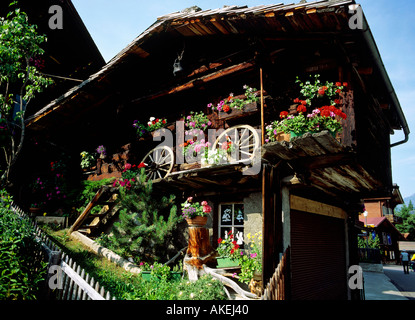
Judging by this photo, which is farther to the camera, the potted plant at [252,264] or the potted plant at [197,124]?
the potted plant at [197,124]

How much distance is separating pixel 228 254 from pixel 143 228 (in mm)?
2027

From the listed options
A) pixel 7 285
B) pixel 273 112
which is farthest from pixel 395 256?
pixel 7 285

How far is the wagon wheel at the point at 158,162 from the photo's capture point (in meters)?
8.65

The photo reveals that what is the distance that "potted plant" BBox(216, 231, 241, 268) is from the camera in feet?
20.7

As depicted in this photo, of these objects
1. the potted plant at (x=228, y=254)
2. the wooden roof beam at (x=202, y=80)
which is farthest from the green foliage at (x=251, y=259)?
the wooden roof beam at (x=202, y=80)

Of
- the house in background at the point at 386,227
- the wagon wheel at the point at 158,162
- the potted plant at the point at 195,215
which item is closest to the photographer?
the potted plant at the point at 195,215

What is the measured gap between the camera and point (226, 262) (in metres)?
6.38

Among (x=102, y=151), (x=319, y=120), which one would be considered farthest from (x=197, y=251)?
(x=102, y=151)

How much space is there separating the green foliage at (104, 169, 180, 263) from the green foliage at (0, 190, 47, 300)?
214cm

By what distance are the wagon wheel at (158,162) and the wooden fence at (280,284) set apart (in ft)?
13.5

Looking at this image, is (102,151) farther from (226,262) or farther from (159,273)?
(226,262)

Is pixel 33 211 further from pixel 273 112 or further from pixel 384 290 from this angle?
pixel 384 290

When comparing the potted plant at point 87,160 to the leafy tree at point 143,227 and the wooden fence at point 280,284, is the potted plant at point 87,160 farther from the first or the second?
the wooden fence at point 280,284

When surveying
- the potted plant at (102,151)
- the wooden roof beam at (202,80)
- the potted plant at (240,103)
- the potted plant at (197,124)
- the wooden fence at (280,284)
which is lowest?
the wooden fence at (280,284)
